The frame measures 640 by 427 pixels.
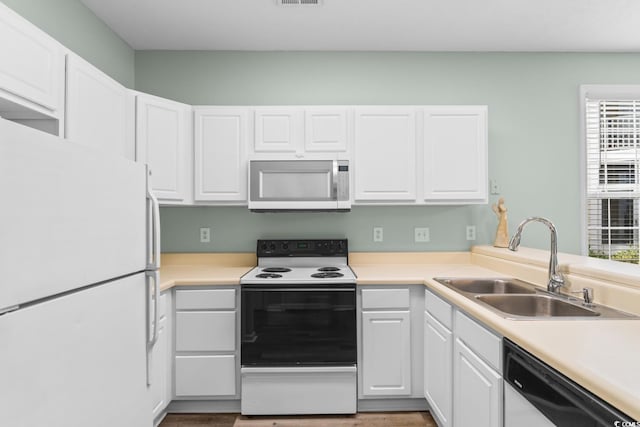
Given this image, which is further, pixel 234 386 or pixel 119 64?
pixel 119 64

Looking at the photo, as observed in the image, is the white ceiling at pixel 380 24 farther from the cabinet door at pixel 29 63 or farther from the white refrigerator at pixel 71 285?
the white refrigerator at pixel 71 285

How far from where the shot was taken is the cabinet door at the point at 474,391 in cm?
141

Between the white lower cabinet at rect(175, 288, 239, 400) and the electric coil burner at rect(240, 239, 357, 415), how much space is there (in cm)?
10

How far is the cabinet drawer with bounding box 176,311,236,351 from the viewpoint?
236 cm

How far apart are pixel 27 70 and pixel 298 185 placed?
5.13 feet

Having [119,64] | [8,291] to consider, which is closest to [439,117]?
[119,64]

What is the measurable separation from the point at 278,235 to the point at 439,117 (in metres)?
1.50

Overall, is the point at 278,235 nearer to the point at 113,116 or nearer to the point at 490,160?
the point at 113,116

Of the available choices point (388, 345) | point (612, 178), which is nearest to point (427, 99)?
point (612, 178)

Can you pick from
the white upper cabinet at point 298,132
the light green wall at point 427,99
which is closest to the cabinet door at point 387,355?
the light green wall at point 427,99

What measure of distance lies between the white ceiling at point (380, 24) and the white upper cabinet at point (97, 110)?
0.62 metres

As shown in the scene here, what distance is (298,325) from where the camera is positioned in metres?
2.33

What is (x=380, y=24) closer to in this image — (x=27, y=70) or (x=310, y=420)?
(x=27, y=70)

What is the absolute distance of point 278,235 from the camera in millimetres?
2996
